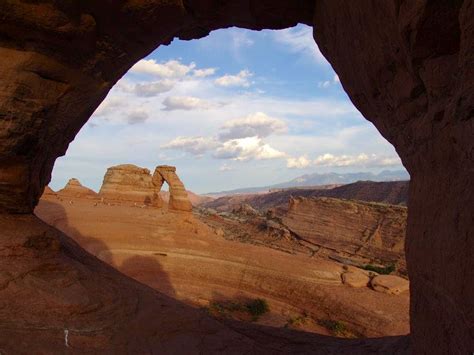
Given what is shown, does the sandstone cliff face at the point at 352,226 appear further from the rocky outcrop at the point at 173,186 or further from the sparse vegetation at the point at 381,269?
the rocky outcrop at the point at 173,186

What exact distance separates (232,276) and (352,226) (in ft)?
49.3

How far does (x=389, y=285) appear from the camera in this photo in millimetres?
14805

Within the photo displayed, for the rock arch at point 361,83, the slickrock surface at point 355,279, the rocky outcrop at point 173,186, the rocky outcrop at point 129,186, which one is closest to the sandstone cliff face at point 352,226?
the slickrock surface at point 355,279

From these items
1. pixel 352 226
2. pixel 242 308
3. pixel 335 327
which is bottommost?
pixel 335 327

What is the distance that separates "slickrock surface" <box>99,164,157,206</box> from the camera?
28953 mm

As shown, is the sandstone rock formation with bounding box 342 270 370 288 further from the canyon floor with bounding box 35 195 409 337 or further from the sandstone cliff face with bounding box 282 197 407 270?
the sandstone cliff face with bounding box 282 197 407 270

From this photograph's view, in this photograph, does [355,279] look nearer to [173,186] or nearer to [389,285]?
[389,285]

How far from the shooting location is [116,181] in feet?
96.4

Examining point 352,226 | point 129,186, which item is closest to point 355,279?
point 352,226

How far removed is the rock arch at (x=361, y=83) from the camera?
3002 mm

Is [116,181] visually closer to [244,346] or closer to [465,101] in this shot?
[244,346]

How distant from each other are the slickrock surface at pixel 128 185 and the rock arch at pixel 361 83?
2323 cm

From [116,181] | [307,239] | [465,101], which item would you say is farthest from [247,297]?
[116,181]

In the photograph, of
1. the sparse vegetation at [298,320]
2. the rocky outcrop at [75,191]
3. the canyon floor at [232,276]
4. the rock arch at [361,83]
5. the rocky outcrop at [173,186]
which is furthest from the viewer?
the rocky outcrop at [75,191]
